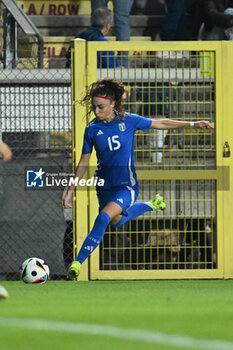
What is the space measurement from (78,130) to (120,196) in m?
1.60

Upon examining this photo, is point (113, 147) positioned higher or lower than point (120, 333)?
higher

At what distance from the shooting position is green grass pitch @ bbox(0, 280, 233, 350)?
548 centimetres

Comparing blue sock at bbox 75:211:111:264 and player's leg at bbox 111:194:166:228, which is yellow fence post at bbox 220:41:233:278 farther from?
blue sock at bbox 75:211:111:264

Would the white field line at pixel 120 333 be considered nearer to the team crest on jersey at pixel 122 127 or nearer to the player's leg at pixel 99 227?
the player's leg at pixel 99 227

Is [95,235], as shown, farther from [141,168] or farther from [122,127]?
[141,168]

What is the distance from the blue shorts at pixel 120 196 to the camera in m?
10.2

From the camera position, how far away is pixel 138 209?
10.5m

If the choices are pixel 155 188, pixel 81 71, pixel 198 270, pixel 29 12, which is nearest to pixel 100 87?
pixel 81 71

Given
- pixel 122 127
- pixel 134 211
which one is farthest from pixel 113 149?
pixel 134 211

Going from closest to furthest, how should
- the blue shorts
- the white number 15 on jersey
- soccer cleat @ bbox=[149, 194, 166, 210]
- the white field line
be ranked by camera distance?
1. the white field line
2. the blue shorts
3. the white number 15 on jersey
4. soccer cleat @ bbox=[149, 194, 166, 210]

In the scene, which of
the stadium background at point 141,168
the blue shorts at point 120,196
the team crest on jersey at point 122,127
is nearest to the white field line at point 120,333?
the blue shorts at point 120,196

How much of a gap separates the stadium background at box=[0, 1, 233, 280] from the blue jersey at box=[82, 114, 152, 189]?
3.55 feet

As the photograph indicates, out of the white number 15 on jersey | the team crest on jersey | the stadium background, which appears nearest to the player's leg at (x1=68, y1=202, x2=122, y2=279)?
the white number 15 on jersey

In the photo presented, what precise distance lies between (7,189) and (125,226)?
1.54m
